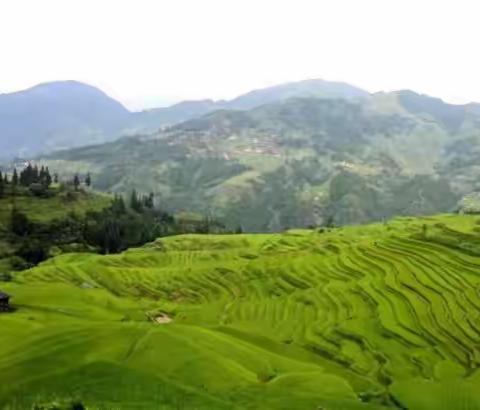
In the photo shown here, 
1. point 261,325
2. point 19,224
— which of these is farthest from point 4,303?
point 19,224

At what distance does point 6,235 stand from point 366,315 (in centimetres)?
10675

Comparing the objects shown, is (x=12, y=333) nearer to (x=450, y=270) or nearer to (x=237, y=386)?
(x=237, y=386)

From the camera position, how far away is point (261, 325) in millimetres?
77375

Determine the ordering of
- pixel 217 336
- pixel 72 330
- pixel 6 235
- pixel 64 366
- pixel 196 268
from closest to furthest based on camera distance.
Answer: pixel 64 366 < pixel 72 330 < pixel 217 336 < pixel 196 268 < pixel 6 235

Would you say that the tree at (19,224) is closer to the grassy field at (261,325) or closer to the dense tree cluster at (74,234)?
the dense tree cluster at (74,234)

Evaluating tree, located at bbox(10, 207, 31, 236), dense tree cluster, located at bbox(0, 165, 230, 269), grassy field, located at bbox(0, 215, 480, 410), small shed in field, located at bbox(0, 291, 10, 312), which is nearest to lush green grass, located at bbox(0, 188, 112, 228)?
dense tree cluster, located at bbox(0, 165, 230, 269)

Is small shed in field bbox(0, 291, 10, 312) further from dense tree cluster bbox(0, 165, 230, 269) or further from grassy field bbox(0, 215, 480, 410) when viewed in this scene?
dense tree cluster bbox(0, 165, 230, 269)

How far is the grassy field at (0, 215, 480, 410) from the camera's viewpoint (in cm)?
3981

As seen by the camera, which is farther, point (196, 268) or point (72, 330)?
point (196, 268)

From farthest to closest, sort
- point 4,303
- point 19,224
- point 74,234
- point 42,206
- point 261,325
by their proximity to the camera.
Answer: point 42,206
point 74,234
point 19,224
point 261,325
point 4,303

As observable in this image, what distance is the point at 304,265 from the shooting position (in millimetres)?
99438

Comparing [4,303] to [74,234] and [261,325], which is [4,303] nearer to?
[261,325]

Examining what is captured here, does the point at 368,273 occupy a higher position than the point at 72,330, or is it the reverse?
the point at 72,330

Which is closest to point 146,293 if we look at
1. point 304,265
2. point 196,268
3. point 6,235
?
point 196,268
